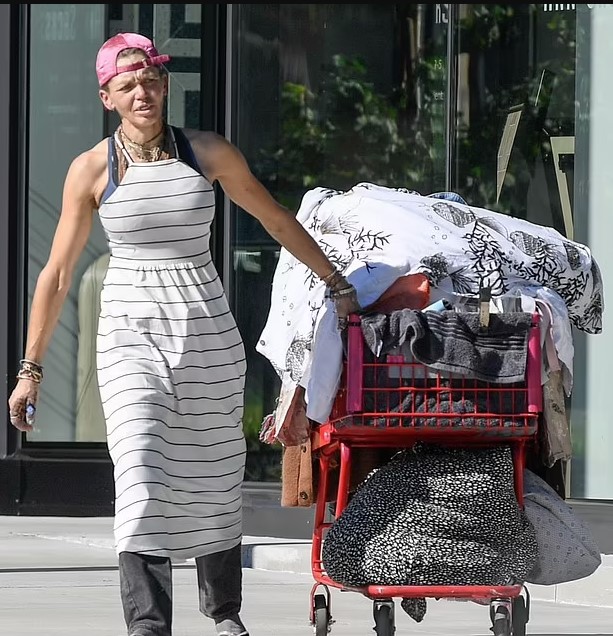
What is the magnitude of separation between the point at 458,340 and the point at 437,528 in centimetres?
59

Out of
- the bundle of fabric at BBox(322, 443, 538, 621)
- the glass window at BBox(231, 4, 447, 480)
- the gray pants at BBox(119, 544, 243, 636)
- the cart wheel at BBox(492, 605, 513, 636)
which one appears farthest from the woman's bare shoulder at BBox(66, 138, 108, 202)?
the glass window at BBox(231, 4, 447, 480)

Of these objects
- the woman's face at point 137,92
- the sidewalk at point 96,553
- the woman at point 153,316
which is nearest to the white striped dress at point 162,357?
the woman at point 153,316

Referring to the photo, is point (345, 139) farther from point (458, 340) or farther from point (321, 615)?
point (458, 340)

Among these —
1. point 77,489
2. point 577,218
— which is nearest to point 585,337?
point 577,218

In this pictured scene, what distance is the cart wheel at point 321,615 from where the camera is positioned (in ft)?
18.3

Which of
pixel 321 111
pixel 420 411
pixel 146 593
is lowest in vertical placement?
pixel 146 593

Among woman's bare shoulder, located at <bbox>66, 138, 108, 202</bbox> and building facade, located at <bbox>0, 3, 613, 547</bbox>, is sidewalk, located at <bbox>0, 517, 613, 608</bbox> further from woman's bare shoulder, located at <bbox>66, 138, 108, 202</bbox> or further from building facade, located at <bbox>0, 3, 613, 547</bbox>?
woman's bare shoulder, located at <bbox>66, 138, 108, 202</bbox>

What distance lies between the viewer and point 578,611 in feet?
24.4

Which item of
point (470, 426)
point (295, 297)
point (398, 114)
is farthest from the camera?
point (398, 114)

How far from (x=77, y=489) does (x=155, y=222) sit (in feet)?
20.3

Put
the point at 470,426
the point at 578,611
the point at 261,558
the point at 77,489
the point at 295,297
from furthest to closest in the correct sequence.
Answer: the point at 77,489, the point at 261,558, the point at 578,611, the point at 295,297, the point at 470,426

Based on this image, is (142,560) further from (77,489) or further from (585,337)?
(77,489)

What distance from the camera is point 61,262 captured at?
17.4 feet

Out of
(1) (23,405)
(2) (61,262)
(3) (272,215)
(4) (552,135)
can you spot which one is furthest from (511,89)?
(1) (23,405)
